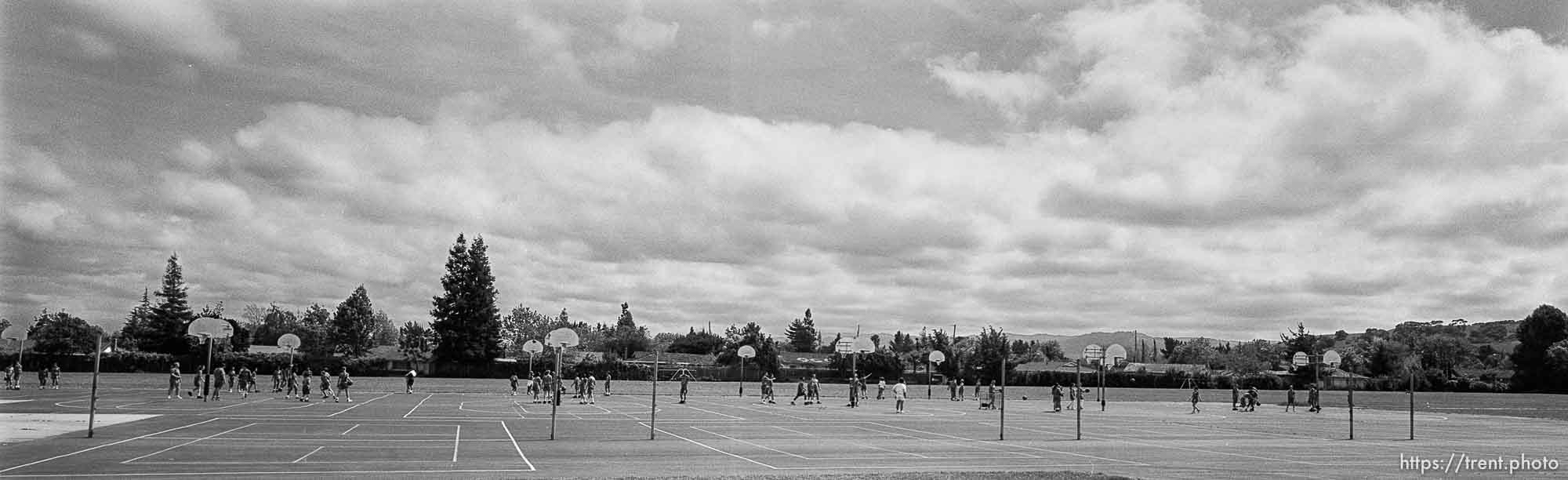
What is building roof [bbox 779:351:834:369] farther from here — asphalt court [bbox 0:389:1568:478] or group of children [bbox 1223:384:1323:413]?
asphalt court [bbox 0:389:1568:478]

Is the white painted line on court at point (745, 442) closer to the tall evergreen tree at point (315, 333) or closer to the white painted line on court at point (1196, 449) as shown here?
the white painted line on court at point (1196, 449)

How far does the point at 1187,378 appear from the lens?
110938mm

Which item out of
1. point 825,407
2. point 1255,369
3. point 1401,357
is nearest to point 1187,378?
point 1255,369

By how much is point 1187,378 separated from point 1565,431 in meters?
66.7

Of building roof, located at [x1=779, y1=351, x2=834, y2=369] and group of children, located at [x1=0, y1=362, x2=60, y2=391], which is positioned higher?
building roof, located at [x1=779, y1=351, x2=834, y2=369]

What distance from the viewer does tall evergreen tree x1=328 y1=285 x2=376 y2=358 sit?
157 m

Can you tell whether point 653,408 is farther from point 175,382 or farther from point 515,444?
point 175,382

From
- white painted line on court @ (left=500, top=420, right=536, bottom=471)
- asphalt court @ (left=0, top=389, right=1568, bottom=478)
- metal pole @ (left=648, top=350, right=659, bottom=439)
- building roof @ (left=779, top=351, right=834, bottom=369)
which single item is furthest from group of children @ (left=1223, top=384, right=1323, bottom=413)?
building roof @ (left=779, top=351, right=834, bottom=369)

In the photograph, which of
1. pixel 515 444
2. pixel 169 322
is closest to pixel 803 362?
pixel 169 322

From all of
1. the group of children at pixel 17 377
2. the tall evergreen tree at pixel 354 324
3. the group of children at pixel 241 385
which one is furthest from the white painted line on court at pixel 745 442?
the tall evergreen tree at pixel 354 324

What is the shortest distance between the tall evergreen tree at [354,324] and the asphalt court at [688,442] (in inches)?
4156

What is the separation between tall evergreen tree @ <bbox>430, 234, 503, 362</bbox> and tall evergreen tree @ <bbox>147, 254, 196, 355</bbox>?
26288 millimetres

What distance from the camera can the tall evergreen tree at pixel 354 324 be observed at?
514ft

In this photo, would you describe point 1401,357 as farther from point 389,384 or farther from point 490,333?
point 389,384
